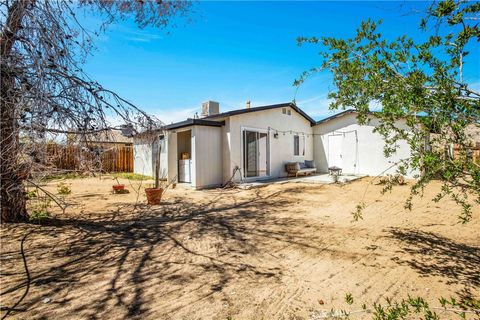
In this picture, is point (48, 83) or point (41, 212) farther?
point (41, 212)

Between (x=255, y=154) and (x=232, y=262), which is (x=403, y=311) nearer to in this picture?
(x=232, y=262)

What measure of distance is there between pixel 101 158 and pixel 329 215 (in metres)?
5.08

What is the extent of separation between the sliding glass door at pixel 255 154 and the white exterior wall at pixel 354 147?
534 centimetres

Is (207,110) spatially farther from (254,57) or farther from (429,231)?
(429,231)

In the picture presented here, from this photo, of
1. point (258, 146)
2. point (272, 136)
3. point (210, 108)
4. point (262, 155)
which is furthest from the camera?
point (210, 108)

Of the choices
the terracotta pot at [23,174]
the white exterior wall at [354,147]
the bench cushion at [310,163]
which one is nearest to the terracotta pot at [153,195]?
the terracotta pot at [23,174]

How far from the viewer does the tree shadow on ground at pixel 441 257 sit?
3.11 meters

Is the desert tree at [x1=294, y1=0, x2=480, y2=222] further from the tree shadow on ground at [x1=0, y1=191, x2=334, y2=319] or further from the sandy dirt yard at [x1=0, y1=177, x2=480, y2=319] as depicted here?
the tree shadow on ground at [x1=0, y1=191, x2=334, y2=319]

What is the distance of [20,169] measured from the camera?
294cm

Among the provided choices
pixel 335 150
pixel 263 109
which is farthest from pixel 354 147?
pixel 263 109

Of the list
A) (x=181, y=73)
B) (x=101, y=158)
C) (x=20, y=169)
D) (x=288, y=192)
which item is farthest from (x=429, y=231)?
(x=181, y=73)

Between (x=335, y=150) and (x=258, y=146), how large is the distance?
6.10 m

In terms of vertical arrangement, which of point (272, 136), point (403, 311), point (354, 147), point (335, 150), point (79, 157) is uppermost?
point (272, 136)

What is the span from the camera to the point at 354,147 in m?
14.8
